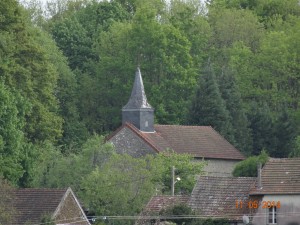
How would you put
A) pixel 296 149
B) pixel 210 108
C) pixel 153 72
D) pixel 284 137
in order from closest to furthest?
1. pixel 296 149
2. pixel 210 108
3. pixel 284 137
4. pixel 153 72

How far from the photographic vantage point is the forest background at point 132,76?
76312mm

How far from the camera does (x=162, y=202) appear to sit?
65.2m

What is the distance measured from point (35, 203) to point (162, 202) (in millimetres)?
5263

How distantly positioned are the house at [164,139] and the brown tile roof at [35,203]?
14.1m

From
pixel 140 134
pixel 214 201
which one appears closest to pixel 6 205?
pixel 214 201

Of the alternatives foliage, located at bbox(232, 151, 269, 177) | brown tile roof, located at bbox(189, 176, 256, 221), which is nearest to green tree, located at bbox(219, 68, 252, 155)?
foliage, located at bbox(232, 151, 269, 177)

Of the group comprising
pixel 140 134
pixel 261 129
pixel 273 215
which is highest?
pixel 140 134

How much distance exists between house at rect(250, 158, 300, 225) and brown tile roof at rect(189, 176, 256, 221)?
789 mm

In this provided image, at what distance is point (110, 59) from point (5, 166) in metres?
22.8

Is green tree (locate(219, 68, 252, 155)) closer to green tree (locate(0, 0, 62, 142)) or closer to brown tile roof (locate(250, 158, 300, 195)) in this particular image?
green tree (locate(0, 0, 62, 142))

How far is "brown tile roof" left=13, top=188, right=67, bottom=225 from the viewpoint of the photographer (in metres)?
64.8

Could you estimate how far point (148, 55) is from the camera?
309 ft

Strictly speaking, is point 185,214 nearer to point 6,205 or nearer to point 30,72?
point 6,205
